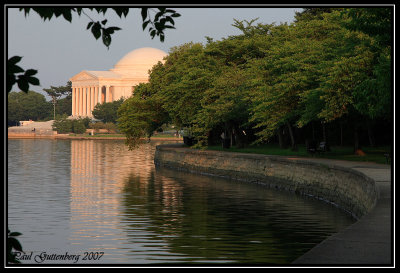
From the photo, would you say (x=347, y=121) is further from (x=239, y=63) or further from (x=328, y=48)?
(x=239, y=63)

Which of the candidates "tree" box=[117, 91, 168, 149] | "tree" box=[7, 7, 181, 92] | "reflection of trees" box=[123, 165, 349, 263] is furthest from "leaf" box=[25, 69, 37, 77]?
"tree" box=[117, 91, 168, 149]

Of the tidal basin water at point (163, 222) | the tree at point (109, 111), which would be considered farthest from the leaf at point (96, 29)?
the tree at point (109, 111)

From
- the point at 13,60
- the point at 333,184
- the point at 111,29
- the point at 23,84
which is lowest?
the point at 333,184

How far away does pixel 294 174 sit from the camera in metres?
40.2

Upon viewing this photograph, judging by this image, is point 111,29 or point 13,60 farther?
point 111,29

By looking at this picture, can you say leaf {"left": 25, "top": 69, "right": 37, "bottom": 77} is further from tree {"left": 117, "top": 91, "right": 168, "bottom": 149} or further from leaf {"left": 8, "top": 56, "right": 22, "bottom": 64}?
tree {"left": 117, "top": 91, "right": 168, "bottom": 149}

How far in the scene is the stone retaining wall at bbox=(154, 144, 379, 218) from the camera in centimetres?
2867

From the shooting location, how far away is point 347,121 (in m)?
44.6

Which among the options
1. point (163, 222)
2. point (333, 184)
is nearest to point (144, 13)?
point (163, 222)

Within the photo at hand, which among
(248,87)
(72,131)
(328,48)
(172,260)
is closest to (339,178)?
(328,48)

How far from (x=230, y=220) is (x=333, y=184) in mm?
7472

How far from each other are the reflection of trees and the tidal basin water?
0.10 feet

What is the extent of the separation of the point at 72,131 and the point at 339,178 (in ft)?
519

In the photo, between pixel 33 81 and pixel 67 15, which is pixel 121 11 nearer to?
pixel 67 15
